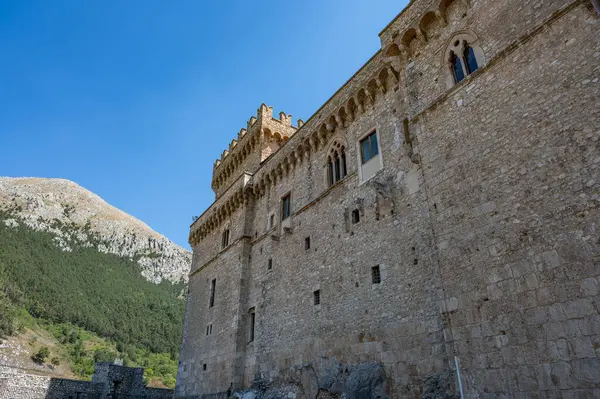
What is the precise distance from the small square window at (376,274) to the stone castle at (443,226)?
0.10 meters

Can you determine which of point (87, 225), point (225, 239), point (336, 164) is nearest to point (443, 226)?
point (336, 164)

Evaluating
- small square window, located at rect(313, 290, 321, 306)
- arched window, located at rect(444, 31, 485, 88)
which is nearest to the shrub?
small square window, located at rect(313, 290, 321, 306)

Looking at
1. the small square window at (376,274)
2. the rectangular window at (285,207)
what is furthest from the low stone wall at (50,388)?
the small square window at (376,274)

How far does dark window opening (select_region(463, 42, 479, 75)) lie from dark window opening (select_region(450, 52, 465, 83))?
173 millimetres

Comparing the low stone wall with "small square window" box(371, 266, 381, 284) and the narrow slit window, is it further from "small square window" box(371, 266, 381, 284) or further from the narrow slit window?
"small square window" box(371, 266, 381, 284)

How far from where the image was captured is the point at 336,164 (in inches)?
574

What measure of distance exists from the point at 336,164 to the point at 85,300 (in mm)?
57475

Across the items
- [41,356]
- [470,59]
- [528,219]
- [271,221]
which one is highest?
[470,59]

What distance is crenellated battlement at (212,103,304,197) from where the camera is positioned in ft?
72.3

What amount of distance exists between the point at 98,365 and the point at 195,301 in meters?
8.92

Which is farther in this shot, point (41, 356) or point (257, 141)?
point (41, 356)

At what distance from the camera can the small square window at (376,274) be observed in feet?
36.7

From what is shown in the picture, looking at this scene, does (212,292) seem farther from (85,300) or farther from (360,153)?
(85,300)

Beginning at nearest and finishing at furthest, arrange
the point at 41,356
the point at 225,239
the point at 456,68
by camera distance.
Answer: the point at 456,68, the point at 225,239, the point at 41,356
